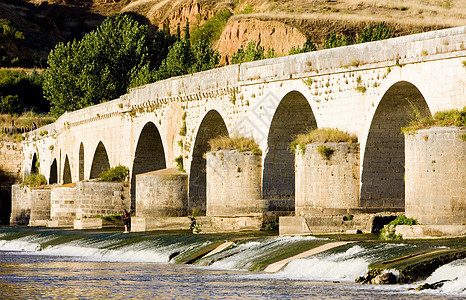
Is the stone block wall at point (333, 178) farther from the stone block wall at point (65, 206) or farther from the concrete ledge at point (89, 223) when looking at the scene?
the stone block wall at point (65, 206)

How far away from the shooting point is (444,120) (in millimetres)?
18078

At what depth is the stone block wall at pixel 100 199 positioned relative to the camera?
34406mm

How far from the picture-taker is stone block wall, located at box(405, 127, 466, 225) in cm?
1731

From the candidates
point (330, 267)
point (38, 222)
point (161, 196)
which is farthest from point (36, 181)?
point (330, 267)

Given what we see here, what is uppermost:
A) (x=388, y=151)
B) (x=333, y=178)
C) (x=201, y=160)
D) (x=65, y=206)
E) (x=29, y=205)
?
(x=201, y=160)

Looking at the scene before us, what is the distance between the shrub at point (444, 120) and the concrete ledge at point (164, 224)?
12.2 m

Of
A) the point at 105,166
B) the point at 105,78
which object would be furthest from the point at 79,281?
the point at 105,78

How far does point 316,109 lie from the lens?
77.0 feet

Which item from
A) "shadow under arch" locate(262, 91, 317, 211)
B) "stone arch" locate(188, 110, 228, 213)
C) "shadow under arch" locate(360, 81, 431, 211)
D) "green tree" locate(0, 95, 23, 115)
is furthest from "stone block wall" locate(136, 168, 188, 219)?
"green tree" locate(0, 95, 23, 115)

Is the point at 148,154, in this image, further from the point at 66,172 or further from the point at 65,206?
the point at 66,172

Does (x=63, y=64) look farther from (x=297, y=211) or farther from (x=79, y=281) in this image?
(x=79, y=281)

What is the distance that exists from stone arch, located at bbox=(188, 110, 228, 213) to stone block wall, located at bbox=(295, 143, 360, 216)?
8.76 meters

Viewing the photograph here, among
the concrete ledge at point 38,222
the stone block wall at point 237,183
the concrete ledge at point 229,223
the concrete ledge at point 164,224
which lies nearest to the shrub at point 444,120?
the concrete ledge at point 229,223

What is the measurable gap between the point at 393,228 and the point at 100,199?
60.7ft
